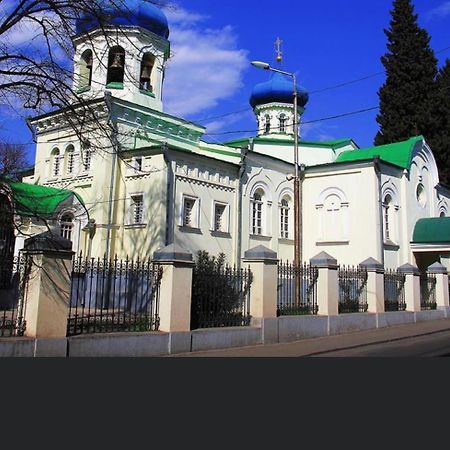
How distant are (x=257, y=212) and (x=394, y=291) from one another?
24.9ft

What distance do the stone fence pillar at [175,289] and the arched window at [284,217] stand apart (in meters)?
14.7

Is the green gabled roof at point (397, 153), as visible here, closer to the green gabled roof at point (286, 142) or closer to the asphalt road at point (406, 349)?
the green gabled roof at point (286, 142)

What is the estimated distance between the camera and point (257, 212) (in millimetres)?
24828

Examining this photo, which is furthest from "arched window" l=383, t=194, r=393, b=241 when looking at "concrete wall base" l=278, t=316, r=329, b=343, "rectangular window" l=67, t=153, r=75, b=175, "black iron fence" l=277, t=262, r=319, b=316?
"rectangular window" l=67, t=153, r=75, b=175

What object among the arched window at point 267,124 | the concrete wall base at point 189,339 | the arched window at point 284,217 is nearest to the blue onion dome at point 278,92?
the arched window at point 267,124

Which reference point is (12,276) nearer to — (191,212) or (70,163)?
(191,212)

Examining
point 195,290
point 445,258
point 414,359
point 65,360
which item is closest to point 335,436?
point 65,360

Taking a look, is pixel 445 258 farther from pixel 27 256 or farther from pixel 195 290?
pixel 27 256

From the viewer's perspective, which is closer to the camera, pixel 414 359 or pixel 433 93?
pixel 414 359

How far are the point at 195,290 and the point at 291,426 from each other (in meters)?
7.25

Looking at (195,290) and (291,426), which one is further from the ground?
(195,290)

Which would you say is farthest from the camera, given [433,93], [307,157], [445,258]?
[433,93]

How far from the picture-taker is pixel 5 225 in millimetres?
11492

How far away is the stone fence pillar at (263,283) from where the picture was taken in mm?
13633
